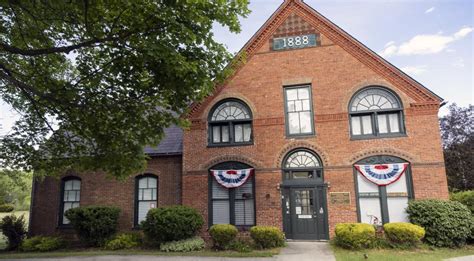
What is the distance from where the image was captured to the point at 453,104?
21078 millimetres

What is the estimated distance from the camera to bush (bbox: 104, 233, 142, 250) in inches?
532

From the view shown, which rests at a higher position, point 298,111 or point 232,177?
point 298,111

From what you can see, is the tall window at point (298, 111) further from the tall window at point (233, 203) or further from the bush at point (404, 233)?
the bush at point (404, 233)

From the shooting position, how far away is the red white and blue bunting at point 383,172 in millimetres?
12836

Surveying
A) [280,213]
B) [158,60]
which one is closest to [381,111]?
[280,213]

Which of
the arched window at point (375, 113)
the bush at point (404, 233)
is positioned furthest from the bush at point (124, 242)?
the arched window at point (375, 113)

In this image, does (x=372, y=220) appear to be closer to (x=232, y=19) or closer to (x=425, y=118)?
(x=425, y=118)

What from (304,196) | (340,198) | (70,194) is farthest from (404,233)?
(70,194)

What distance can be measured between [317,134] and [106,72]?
8595mm

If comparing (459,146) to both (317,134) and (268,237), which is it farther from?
(268,237)

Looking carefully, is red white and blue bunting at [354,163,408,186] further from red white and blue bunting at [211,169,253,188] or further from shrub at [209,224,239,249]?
shrub at [209,224,239,249]

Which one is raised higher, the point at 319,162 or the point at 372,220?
the point at 319,162

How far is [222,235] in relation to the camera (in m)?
12.5

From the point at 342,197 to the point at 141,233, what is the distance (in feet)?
28.3
